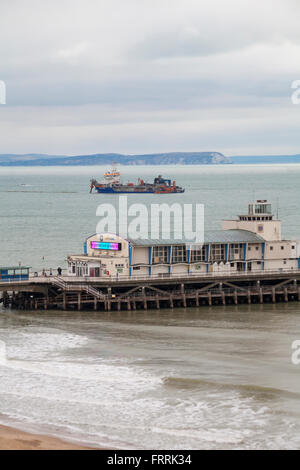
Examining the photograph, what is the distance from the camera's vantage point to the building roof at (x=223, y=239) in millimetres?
Answer: 70438

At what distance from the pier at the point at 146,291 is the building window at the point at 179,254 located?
69.9 inches

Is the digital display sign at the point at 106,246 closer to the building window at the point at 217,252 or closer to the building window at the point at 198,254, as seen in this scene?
the building window at the point at 198,254

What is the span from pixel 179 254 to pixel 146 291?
4.29 metres

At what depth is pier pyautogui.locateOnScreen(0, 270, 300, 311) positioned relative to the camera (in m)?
67.4

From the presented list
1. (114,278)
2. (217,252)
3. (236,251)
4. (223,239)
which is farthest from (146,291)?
(236,251)

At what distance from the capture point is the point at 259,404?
4047cm

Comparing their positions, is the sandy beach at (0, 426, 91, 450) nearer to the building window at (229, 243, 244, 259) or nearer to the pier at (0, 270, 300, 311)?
the pier at (0, 270, 300, 311)

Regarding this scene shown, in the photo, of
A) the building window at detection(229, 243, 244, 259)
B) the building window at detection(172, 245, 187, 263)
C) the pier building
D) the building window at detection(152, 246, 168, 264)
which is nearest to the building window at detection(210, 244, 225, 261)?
the pier building

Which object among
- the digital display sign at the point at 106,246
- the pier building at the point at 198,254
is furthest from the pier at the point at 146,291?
the digital display sign at the point at 106,246

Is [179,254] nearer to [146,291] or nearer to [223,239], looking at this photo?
[223,239]

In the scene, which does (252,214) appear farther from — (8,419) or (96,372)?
(8,419)

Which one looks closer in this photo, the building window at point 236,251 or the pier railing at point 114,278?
the pier railing at point 114,278
